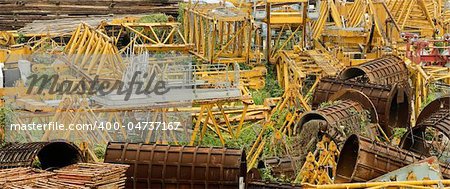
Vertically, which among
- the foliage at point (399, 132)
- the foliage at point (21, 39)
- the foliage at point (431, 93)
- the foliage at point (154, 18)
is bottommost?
the foliage at point (399, 132)

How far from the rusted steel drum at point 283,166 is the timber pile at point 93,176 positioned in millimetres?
4787

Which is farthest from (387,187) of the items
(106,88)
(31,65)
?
(31,65)

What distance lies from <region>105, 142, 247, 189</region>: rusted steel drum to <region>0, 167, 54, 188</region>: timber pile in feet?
9.47

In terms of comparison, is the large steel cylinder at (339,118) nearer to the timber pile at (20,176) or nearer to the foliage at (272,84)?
the foliage at (272,84)

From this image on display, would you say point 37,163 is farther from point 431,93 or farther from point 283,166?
point 431,93

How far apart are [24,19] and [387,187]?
2442cm

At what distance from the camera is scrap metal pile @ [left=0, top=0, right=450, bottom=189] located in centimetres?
1958

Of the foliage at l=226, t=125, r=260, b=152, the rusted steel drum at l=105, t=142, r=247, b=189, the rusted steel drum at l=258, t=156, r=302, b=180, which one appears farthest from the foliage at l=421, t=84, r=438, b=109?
the rusted steel drum at l=105, t=142, r=247, b=189

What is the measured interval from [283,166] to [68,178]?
6251 mm

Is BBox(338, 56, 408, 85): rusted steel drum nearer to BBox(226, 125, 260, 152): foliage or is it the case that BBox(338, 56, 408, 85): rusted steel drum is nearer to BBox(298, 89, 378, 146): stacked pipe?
BBox(298, 89, 378, 146): stacked pipe

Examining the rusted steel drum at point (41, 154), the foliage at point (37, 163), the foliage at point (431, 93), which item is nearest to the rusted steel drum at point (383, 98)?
the foliage at point (431, 93)

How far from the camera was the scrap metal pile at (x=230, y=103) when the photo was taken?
19.6 meters

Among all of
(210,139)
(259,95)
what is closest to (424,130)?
(210,139)

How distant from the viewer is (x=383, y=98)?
80.8 ft
